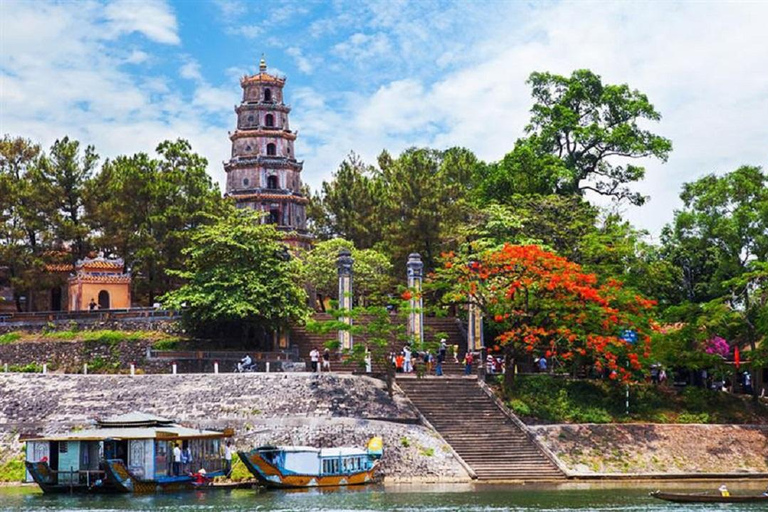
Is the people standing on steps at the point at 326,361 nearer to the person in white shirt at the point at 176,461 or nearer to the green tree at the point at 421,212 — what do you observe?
the person in white shirt at the point at 176,461

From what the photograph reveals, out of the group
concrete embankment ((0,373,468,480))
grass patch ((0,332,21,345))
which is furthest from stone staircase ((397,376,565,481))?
grass patch ((0,332,21,345))

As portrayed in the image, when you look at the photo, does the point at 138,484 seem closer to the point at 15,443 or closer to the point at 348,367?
the point at 15,443

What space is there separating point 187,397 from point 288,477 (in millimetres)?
6945

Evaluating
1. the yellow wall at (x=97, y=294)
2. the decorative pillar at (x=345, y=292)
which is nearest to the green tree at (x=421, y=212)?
the decorative pillar at (x=345, y=292)

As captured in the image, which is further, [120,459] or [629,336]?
[629,336]

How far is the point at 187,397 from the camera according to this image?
4600 centimetres

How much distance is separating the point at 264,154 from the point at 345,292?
21.3 m

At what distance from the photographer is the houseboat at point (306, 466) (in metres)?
40.8

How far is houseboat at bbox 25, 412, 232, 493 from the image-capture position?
129ft

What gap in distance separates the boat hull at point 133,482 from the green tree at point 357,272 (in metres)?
27.0

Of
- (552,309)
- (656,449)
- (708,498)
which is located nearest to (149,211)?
(552,309)

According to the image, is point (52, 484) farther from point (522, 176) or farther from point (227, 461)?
point (522, 176)

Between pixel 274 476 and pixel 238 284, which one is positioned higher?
pixel 238 284

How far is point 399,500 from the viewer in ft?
122
